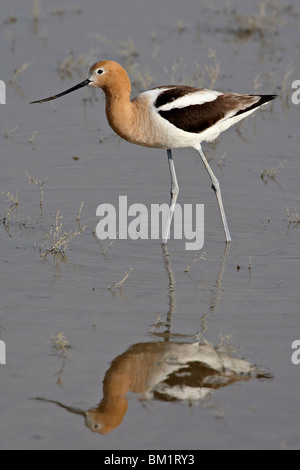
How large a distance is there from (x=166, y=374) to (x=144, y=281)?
4.52 ft

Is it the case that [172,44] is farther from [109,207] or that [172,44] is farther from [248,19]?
[109,207]

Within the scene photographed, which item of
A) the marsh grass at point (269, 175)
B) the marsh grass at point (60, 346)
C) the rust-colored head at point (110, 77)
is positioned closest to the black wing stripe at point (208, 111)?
the rust-colored head at point (110, 77)

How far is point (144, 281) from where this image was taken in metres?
5.96

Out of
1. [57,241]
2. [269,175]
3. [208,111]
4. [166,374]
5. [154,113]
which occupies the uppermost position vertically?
[269,175]

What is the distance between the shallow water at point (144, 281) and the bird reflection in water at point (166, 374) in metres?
0.01

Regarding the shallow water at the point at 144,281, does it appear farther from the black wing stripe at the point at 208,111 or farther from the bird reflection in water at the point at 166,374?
the black wing stripe at the point at 208,111

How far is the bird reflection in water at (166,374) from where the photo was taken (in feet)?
14.3

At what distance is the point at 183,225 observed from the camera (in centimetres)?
712

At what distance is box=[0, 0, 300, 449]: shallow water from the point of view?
4289mm

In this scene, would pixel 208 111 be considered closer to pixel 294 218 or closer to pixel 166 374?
pixel 294 218

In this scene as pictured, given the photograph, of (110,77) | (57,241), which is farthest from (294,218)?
(57,241)

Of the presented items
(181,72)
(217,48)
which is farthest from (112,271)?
(217,48)

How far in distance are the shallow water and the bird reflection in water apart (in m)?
0.01

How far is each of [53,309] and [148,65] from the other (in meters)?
6.11
